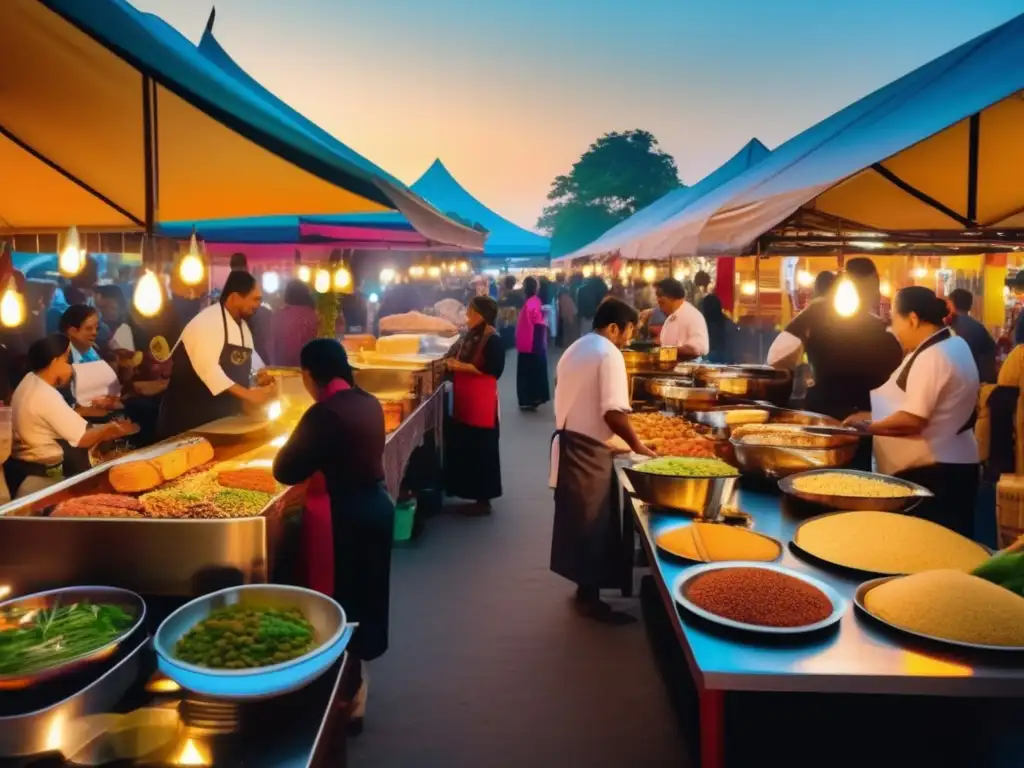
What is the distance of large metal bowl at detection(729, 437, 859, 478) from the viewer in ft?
11.8

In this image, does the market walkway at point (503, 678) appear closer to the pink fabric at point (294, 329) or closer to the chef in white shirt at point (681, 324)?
the chef in white shirt at point (681, 324)

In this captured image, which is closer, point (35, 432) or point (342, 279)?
point (35, 432)

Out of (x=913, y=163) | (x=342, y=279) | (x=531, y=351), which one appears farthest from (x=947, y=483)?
(x=531, y=351)

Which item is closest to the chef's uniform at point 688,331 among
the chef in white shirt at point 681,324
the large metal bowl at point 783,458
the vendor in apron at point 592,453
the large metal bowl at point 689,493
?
the chef in white shirt at point 681,324

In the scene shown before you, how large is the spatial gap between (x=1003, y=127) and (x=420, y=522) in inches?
195

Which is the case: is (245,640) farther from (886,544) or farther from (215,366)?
(215,366)

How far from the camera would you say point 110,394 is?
6117 mm

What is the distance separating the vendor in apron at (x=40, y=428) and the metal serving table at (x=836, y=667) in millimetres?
3750

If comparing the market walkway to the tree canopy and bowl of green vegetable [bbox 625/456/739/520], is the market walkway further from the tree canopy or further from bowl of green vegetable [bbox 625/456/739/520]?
the tree canopy

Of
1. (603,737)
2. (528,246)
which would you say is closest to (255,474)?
(603,737)

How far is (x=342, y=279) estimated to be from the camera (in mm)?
7637

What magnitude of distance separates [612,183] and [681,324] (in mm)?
46037

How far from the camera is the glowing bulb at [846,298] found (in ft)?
14.7

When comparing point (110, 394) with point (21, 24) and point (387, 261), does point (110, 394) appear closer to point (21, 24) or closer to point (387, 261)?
point (21, 24)
